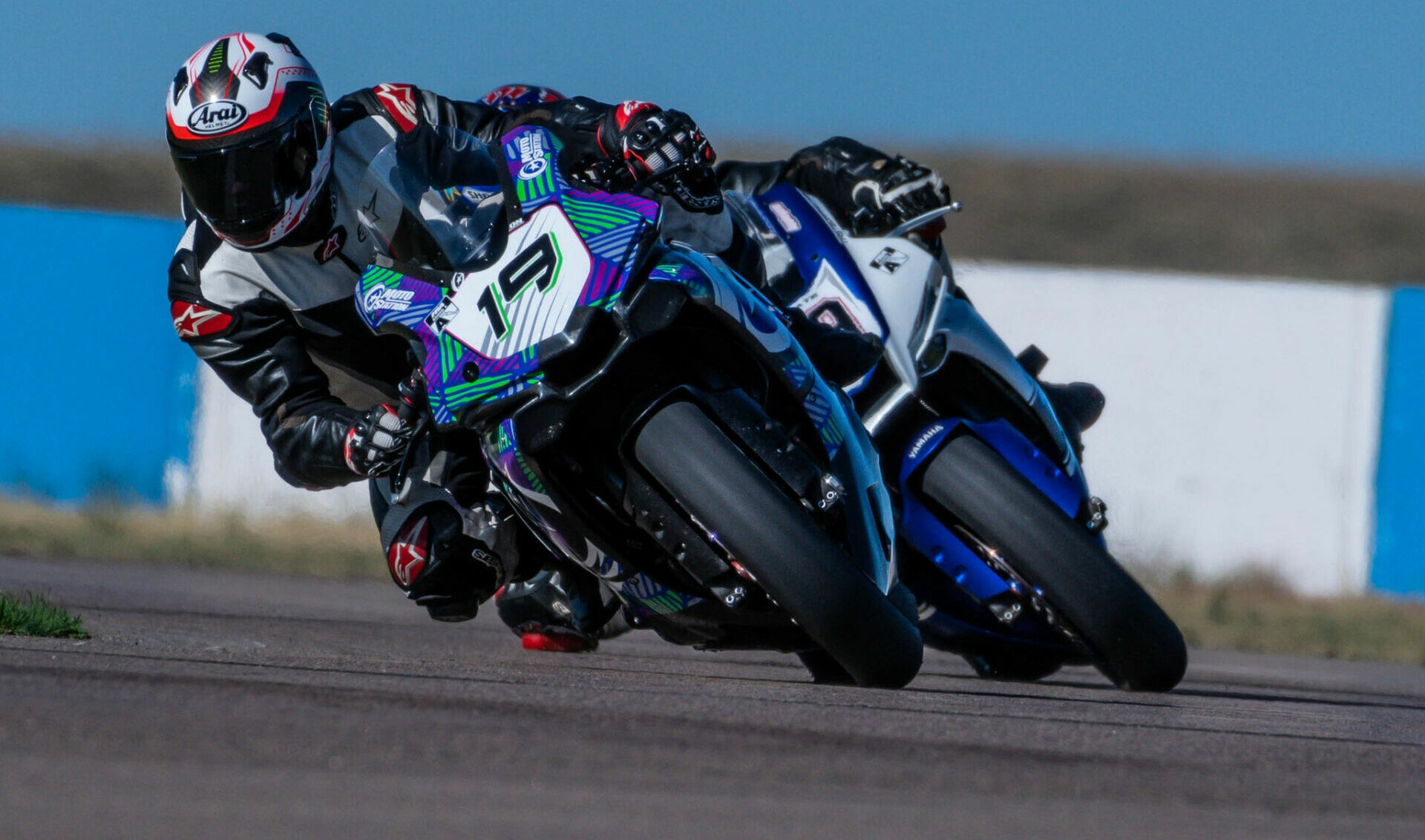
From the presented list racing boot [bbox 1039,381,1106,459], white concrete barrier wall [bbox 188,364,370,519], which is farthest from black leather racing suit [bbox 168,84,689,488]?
white concrete barrier wall [bbox 188,364,370,519]

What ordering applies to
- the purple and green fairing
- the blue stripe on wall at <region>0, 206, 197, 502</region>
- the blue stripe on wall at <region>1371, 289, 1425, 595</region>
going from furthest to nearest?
the blue stripe on wall at <region>0, 206, 197, 502</region>, the blue stripe on wall at <region>1371, 289, 1425, 595</region>, the purple and green fairing

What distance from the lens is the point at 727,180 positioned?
213 inches

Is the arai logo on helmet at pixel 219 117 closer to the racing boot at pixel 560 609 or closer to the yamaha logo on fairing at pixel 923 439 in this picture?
the racing boot at pixel 560 609

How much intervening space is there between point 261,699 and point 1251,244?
3262 centimetres

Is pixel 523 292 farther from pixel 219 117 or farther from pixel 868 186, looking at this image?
pixel 868 186

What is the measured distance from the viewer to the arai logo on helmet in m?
4.27

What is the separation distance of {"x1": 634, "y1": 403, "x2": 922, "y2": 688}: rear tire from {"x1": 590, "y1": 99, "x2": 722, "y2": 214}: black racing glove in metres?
0.71

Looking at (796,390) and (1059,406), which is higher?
(796,390)

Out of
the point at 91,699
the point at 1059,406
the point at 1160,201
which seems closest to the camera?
the point at 91,699

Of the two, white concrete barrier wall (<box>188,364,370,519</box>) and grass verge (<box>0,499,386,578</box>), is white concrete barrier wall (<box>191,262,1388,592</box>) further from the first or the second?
grass verge (<box>0,499,386,578</box>)

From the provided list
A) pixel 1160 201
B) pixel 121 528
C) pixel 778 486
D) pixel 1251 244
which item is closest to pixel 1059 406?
pixel 778 486

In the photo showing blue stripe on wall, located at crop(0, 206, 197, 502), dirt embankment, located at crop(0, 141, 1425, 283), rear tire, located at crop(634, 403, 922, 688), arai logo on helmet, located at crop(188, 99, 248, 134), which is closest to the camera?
rear tire, located at crop(634, 403, 922, 688)

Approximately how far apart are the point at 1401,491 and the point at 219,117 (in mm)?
7020

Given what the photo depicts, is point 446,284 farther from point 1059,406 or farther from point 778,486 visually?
point 1059,406
